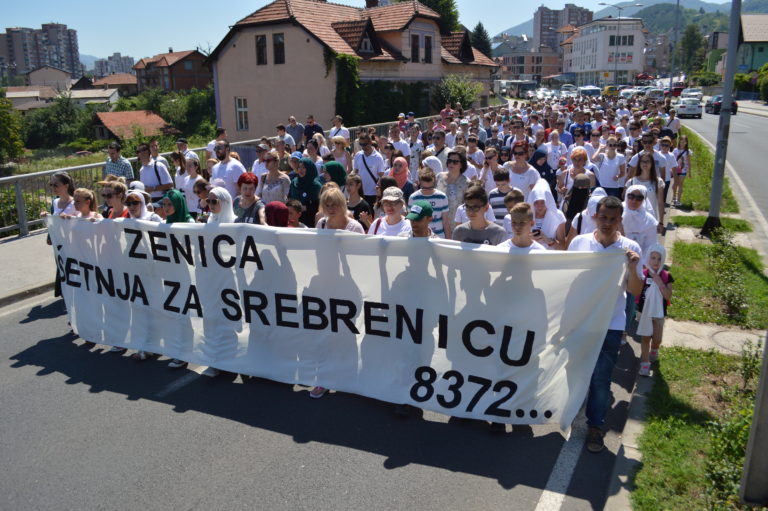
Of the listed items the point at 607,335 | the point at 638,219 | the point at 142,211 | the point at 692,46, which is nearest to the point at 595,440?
the point at 607,335

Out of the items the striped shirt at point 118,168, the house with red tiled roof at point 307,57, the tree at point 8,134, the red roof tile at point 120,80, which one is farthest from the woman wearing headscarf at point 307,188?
the red roof tile at point 120,80

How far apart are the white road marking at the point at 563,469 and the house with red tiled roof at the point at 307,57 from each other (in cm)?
3014

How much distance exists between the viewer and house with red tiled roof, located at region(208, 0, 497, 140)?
33625 millimetres

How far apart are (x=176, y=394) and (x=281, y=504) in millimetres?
2111

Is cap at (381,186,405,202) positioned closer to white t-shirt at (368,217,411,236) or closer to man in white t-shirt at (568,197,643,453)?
white t-shirt at (368,217,411,236)

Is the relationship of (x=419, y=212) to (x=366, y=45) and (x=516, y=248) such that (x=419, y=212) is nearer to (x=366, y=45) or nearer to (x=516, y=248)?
(x=516, y=248)

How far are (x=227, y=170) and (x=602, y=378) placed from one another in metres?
7.05

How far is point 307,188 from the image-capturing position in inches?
355

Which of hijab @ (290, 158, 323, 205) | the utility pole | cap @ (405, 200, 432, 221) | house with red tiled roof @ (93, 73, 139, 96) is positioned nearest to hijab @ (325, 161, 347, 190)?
hijab @ (290, 158, 323, 205)

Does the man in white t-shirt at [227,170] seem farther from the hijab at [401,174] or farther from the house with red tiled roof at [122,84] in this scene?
the house with red tiled roof at [122,84]

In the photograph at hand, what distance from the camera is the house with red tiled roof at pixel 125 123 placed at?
289ft

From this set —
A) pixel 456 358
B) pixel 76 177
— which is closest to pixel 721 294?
pixel 456 358

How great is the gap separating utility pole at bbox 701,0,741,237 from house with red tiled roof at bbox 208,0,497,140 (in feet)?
80.8

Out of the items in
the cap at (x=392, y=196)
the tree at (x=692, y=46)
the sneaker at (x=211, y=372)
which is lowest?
the sneaker at (x=211, y=372)
